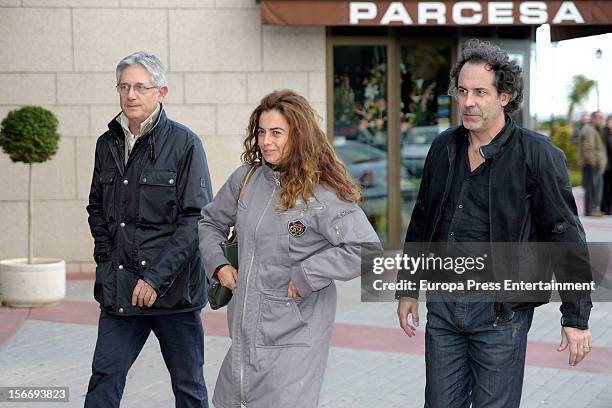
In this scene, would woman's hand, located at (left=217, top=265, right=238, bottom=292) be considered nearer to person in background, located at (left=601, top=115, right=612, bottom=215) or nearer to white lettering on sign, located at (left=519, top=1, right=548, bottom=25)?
white lettering on sign, located at (left=519, top=1, right=548, bottom=25)

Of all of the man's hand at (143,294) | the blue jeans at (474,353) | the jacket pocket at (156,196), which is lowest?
the blue jeans at (474,353)

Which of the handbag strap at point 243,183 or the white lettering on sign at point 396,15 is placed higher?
the white lettering on sign at point 396,15

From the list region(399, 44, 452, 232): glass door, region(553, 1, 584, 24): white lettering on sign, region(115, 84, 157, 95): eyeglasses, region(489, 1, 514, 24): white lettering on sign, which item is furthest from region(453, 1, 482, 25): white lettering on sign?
region(115, 84, 157, 95): eyeglasses

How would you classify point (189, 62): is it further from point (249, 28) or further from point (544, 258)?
point (544, 258)

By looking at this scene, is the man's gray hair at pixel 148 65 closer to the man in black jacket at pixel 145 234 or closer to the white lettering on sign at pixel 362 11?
the man in black jacket at pixel 145 234

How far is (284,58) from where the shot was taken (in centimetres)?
1075

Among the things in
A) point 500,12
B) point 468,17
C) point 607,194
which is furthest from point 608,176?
point 468,17

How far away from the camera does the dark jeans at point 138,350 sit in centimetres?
426

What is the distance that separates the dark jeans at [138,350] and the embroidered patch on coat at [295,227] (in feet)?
3.32

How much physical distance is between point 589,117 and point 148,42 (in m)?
9.01

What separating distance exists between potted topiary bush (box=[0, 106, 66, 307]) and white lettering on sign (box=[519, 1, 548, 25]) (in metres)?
4.99

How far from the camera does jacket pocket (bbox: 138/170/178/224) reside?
427cm

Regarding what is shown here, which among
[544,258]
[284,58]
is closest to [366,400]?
[544,258]

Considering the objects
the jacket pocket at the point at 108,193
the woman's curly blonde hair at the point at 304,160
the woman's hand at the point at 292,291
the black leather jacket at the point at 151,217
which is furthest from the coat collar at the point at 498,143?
the jacket pocket at the point at 108,193
